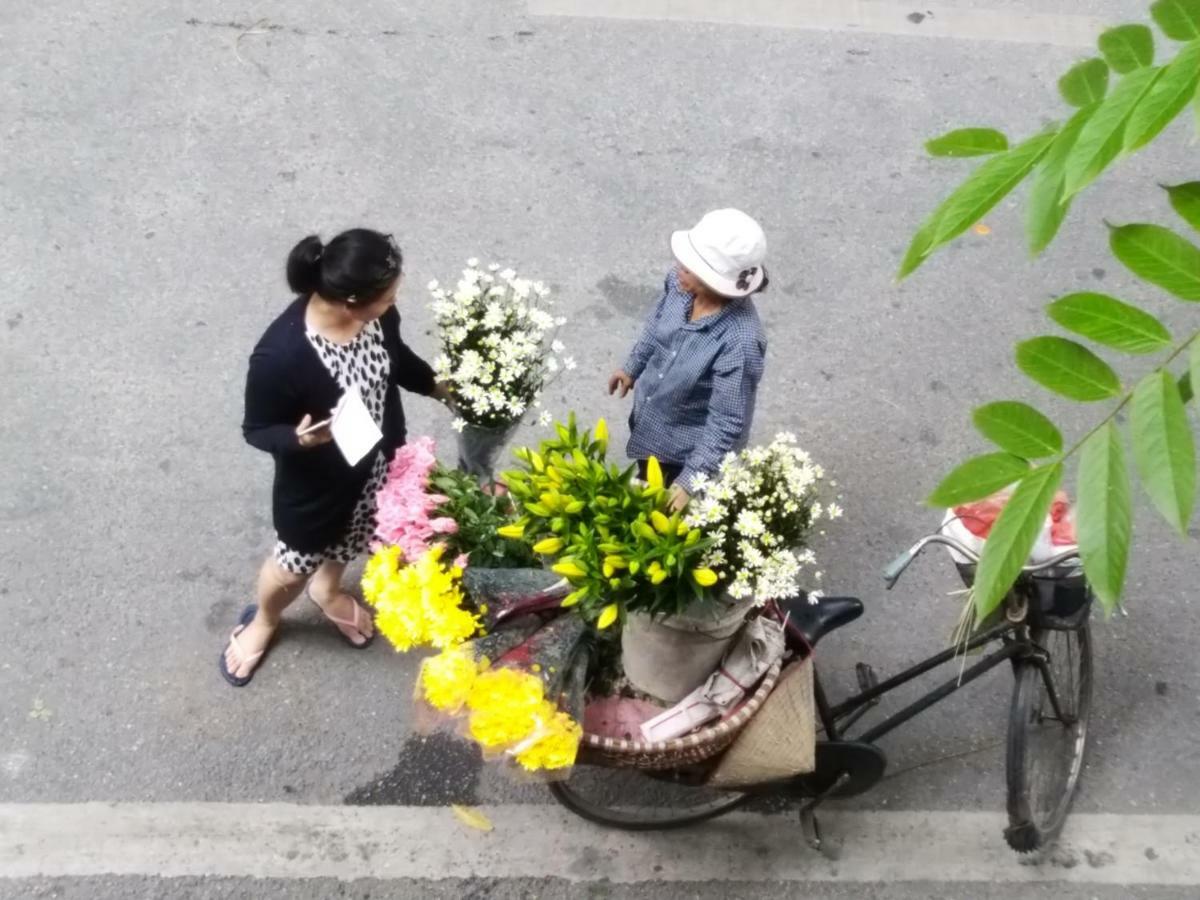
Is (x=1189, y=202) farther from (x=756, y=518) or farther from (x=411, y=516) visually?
(x=411, y=516)

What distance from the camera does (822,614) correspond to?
278 centimetres

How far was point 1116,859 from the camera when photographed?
322 cm

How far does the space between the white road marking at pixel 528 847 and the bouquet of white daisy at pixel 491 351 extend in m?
1.24

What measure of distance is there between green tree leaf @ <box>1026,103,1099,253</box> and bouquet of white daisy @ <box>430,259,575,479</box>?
1.37 metres

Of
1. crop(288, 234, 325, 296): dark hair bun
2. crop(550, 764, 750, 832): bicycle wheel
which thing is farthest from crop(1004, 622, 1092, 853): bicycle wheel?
crop(288, 234, 325, 296): dark hair bun

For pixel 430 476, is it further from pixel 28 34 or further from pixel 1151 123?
pixel 28 34

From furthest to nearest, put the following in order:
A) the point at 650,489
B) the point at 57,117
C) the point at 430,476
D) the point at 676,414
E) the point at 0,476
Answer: the point at 57,117
the point at 0,476
the point at 676,414
the point at 430,476
the point at 650,489

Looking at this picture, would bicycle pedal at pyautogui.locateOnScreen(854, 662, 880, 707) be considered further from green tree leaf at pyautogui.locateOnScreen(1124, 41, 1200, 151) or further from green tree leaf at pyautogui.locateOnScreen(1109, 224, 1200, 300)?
green tree leaf at pyautogui.locateOnScreen(1124, 41, 1200, 151)

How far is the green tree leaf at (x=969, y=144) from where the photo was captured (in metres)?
1.55

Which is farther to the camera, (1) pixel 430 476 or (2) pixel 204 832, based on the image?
(2) pixel 204 832

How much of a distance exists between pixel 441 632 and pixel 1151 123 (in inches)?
61.1

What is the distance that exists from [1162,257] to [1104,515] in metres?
0.38

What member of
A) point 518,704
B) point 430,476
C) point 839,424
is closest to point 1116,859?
point 839,424

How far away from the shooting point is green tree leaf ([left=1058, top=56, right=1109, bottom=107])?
1.62 metres
